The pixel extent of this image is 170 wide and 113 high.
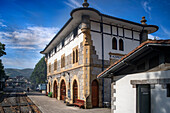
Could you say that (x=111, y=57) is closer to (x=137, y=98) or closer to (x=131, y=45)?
(x=131, y=45)

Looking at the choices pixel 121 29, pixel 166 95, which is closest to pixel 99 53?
pixel 121 29

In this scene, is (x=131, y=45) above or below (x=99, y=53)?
above

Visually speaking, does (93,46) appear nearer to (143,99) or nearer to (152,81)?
(143,99)

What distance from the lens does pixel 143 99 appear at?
6.43 metres

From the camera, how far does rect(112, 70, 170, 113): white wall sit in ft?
18.7

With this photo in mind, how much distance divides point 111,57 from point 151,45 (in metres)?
9.94

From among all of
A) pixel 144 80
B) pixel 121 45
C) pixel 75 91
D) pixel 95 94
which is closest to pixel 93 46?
pixel 121 45

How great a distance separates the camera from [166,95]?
5.62m

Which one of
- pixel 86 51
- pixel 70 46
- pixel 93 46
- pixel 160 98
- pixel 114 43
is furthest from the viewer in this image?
pixel 70 46

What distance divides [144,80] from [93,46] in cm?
878

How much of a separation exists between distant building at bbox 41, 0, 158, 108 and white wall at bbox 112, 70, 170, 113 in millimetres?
6544

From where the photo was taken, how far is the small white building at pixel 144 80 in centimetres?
573


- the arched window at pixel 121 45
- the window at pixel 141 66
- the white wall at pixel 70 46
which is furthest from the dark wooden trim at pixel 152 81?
the arched window at pixel 121 45

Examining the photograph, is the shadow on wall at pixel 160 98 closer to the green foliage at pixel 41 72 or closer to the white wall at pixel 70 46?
the white wall at pixel 70 46
